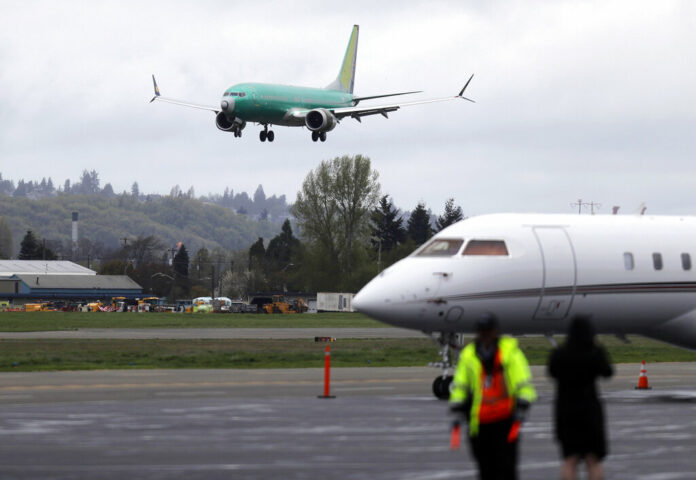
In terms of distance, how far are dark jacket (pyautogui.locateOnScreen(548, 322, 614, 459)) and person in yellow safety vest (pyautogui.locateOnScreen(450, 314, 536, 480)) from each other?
0.42 metres

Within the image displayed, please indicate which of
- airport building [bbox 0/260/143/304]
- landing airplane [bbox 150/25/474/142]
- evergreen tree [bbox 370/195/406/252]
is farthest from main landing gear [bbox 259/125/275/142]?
airport building [bbox 0/260/143/304]

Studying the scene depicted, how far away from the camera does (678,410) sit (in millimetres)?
22125

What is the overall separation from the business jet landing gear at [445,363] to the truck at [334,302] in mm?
95976

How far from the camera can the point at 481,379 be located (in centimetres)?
1080

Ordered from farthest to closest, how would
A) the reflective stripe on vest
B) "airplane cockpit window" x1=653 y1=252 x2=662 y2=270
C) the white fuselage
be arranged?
1. "airplane cockpit window" x1=653 y1=252 x2=662 y2=270
2. the white fuselage
3. the reflective stripe on vest

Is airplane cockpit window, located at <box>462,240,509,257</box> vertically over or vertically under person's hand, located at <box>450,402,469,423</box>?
over

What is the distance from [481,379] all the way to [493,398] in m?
0.21

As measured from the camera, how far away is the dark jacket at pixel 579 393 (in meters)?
10.8

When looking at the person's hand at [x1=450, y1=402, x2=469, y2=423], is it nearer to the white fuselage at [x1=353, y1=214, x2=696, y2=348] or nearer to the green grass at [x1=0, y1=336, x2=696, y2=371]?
the white fuselage at [x1=353, y1=214, x2=696, y2=348]

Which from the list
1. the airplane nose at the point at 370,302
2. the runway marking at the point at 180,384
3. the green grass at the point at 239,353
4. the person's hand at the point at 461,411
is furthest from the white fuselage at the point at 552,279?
the person's hand at the point at 461,411

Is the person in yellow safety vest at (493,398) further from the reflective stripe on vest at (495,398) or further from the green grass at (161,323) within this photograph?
the green grass at (161,323)

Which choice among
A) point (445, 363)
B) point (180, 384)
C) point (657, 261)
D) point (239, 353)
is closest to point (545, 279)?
point (445, 363)

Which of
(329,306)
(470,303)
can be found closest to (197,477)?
(470,303)

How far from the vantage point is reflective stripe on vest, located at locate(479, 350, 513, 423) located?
10641mm
